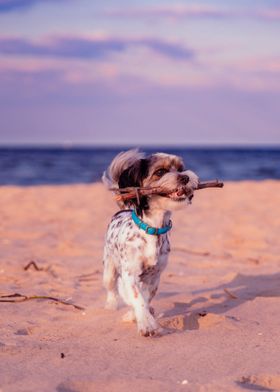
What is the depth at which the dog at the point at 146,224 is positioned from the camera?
461cm

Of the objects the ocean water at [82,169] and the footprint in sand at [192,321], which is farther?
the ocean water at [82,169]

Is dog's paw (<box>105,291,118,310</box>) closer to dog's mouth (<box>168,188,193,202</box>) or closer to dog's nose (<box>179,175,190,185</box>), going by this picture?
dog's mouth (<box>168,188,193,202</box>)

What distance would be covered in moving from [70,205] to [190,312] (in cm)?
886

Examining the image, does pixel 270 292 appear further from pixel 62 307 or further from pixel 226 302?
pixel 62 307

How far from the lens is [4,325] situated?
4.96 m

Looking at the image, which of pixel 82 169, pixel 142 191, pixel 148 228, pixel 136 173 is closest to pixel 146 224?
pixel 148 228

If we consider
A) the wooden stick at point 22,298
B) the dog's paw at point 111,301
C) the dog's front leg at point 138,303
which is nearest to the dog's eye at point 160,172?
the dog's front leg at point 138,303

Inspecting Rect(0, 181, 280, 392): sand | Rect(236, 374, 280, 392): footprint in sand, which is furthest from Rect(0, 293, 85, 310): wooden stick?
Rect(236, 374, 280, 392): footprint in sand

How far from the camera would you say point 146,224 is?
15.8 ft

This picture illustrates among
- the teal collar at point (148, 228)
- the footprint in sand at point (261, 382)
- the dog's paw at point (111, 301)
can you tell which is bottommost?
the dog's paw at point (111, 301)

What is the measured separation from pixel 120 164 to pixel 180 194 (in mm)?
661

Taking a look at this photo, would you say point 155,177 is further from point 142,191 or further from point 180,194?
point 180,194

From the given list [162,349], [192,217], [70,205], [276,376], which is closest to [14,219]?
[70,205]

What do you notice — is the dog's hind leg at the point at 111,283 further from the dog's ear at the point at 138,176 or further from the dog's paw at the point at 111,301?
the dog's ear at the point at 138,176
